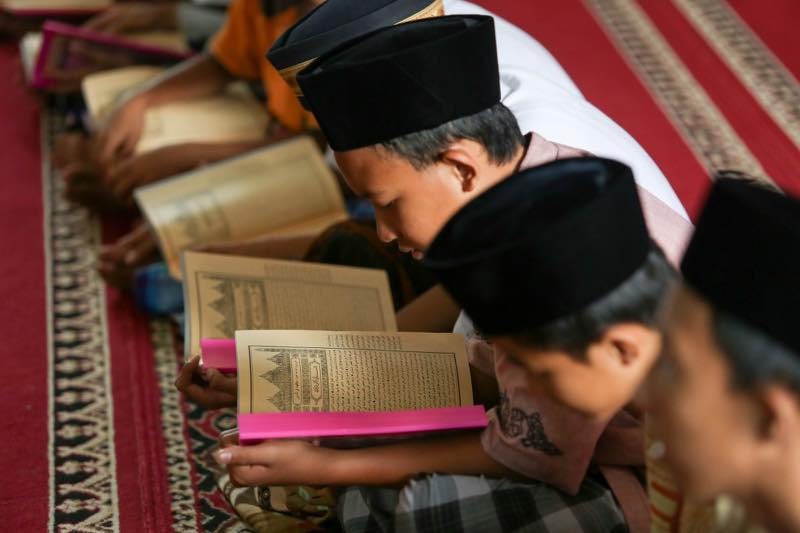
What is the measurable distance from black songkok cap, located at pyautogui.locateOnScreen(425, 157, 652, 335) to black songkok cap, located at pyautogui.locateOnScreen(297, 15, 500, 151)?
0.34m

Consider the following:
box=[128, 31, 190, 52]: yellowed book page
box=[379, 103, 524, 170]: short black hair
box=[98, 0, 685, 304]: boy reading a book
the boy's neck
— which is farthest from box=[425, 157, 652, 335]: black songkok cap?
box=[128, 31, 190, 52]: yellowed book page

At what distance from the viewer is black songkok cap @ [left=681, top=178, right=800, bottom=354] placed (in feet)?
2.90

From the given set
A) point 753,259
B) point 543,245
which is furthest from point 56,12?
point 753,259

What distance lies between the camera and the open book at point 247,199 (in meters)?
2.20

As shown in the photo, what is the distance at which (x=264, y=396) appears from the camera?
1.41 meters

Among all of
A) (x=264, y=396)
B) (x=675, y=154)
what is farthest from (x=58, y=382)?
(x=675, y=154)

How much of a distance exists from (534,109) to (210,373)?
630 millimetres

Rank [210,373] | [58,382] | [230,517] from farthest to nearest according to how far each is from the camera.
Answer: [58,382] < [230,517] < [210,373]

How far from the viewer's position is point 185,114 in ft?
8.71

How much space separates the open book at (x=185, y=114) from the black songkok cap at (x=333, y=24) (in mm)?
838

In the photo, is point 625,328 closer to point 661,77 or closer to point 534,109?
point 534,109

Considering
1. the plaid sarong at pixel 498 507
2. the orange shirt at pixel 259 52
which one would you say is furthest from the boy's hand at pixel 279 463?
the orange shirt at pixel 259 52

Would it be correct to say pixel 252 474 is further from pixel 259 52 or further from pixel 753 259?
pixel 259 52

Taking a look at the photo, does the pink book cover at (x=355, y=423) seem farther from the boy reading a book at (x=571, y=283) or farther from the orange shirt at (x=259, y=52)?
the orange shirt at (x=259, y=52)
